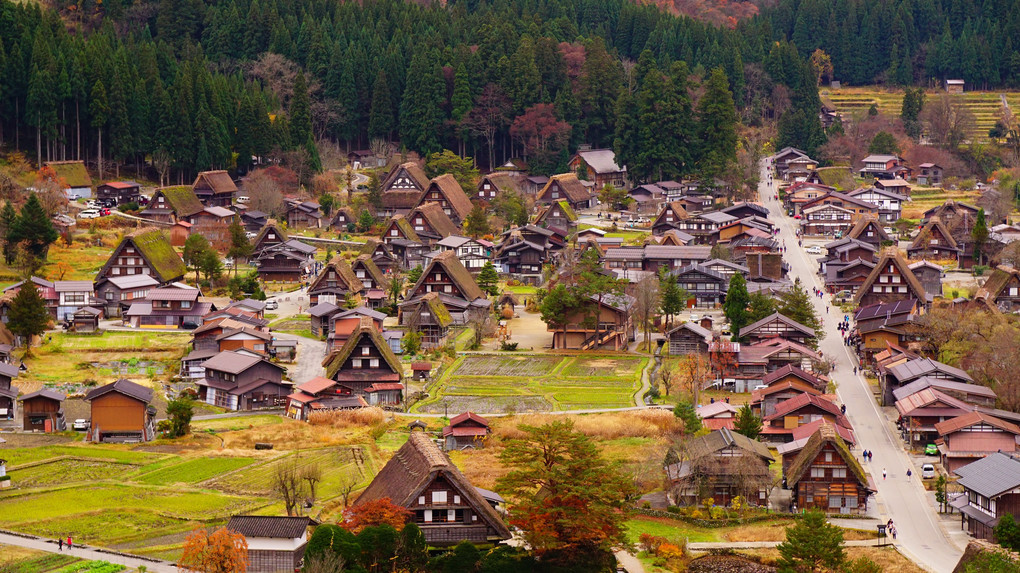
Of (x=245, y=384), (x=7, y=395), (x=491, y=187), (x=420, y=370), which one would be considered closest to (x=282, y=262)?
(x=420, y=370)

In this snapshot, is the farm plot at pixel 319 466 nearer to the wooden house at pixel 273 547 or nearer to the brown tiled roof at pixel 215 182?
the wooden house at pixel 273 547

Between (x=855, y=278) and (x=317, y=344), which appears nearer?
(x=317, y=344)

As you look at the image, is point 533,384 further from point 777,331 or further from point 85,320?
point 85,320

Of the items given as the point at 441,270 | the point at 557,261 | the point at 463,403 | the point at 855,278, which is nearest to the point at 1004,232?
the point at 855,278

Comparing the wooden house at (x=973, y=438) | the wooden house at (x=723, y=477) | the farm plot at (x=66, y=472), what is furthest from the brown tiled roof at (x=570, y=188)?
the farm plot at (x=66, y=472)

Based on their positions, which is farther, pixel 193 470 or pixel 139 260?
pixel 139 260

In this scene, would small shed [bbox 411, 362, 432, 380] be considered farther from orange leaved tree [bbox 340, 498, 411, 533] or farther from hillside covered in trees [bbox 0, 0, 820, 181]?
hillside covered in trees [bbox 0, 0, 820, 181]

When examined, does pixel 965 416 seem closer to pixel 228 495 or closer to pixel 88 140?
pixel 228 495
